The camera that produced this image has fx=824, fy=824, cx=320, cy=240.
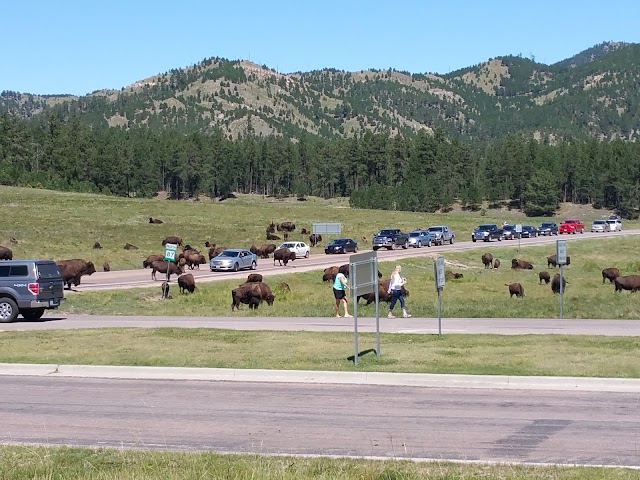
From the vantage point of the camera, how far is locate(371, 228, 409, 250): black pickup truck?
2768 inches

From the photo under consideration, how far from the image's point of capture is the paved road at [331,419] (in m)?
10.4

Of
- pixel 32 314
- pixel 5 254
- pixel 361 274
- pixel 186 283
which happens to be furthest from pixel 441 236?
pixel 361 274

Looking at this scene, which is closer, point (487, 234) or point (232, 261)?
point (232, 261)

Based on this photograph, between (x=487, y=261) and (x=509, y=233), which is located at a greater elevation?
(x=509, y=233)

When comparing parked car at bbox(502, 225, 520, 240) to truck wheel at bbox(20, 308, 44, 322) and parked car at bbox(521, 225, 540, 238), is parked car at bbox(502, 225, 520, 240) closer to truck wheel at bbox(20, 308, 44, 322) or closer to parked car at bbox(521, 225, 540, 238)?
parked car at bbox(521, 225, 540, 238)

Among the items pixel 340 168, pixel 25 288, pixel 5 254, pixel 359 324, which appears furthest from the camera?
pixel 340 168

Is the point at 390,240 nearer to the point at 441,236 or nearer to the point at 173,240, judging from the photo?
the point at 441,236

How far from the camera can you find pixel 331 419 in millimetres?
12281

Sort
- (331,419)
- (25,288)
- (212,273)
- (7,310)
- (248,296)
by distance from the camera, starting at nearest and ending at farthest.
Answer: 1. (331,419)
2. (25,288)
3. (7,310)
4. (248,296)
5. (212,273)

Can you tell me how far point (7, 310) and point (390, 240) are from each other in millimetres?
46289

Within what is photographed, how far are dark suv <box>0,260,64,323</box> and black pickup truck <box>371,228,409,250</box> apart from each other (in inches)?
1754

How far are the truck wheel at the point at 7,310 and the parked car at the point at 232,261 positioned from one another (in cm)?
2461

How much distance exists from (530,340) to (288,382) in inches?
269

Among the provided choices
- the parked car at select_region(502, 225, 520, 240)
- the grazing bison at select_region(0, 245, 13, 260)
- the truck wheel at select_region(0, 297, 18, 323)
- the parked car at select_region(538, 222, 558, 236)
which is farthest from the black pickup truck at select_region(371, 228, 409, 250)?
the truck wheel at select_region(0, 297, 18, 323)
